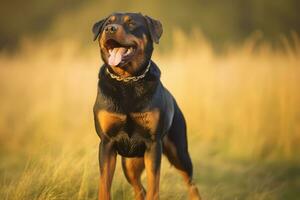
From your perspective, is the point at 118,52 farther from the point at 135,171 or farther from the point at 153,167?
the point at 135,171

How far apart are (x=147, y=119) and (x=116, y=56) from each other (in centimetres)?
48

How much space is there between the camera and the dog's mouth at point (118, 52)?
4.48m

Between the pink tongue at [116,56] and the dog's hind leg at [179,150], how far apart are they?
78 cm

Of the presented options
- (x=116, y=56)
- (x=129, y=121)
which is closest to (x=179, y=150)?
(x=129, y=121)

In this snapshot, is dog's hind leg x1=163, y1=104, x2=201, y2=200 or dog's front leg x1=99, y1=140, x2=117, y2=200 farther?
dog's hind leg x1=163, y1=104, x2=201, y2=200

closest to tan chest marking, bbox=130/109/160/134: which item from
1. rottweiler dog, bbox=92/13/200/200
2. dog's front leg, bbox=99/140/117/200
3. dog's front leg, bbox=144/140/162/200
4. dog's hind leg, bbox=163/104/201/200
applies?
rottweiler dog, bbox=92/13/200/200

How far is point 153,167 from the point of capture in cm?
459

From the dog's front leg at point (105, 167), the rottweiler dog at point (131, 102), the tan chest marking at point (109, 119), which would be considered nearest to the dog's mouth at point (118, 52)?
the rottweiler dog at point (131, 102)

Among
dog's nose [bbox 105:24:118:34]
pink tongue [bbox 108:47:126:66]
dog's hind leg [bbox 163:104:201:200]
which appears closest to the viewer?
dog's nose [bbox 105:24:118:34]

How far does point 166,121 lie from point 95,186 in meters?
1.46

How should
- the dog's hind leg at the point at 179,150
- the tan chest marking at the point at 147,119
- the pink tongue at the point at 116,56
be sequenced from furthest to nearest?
the dog's hind leg at the point at 179,150 < the tan chest marking at the point at 147,119 < the pink tongue at the point at 116,56

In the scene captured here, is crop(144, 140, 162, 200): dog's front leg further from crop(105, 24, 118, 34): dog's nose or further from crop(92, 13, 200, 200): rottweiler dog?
crop(105, 24, 118, 34): dog's nose

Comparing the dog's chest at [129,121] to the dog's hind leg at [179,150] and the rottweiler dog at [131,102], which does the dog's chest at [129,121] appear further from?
the dog's hind leg at [179,150]

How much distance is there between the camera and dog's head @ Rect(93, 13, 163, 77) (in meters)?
4.43
